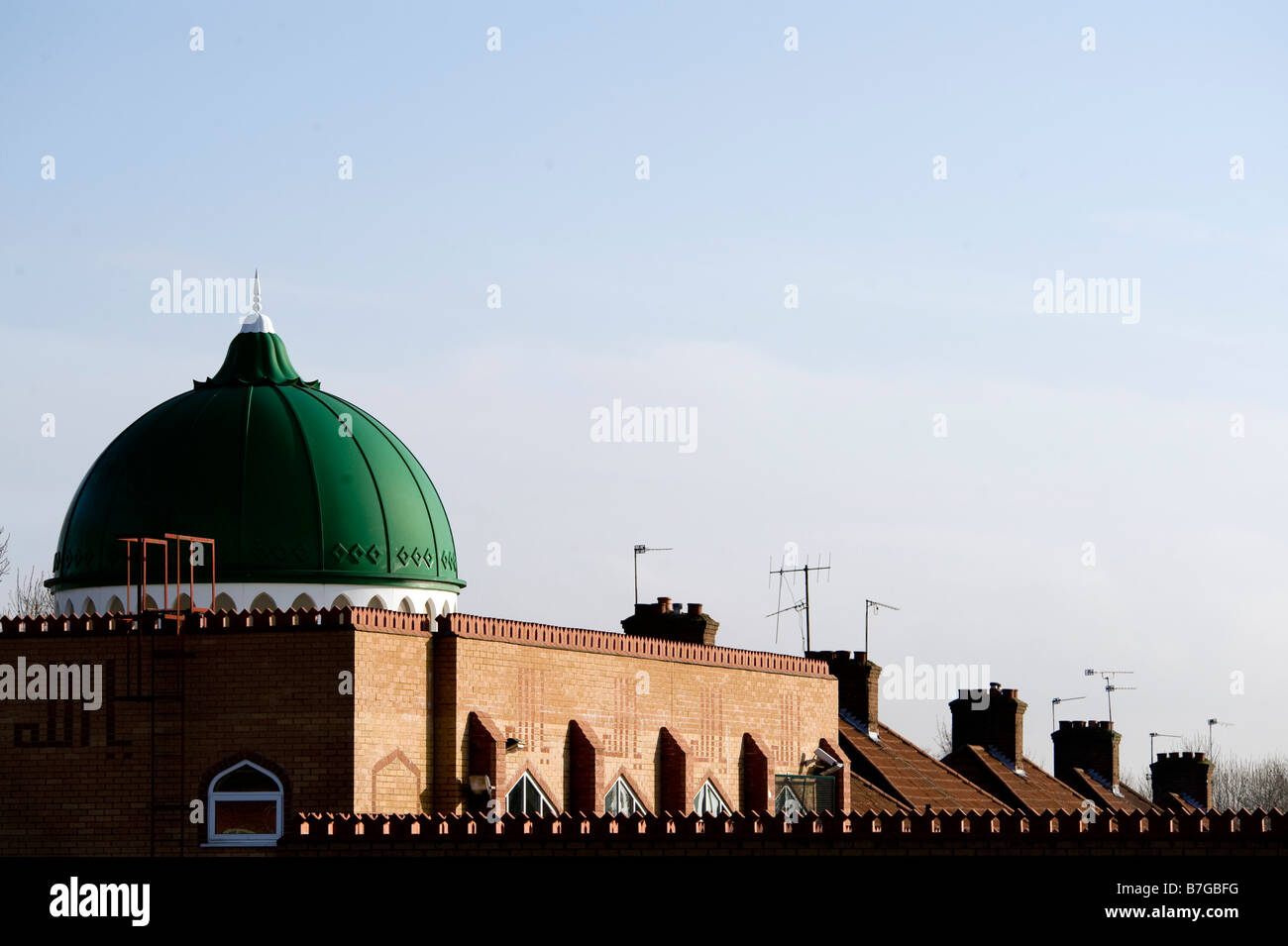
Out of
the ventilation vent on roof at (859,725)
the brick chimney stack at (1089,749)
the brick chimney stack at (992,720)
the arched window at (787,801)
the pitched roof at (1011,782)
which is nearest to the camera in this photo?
the arched window at (787,801)

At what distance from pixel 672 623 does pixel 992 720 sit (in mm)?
14578

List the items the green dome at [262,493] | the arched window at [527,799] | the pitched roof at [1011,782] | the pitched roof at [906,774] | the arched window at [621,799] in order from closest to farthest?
the arched window at [527,799] → the green dome at [262,493] → the arched window at [621,799] → the pitched roof at [906,774] → the pitched roof at [1011,782]

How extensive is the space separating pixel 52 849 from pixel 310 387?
9.33 metres

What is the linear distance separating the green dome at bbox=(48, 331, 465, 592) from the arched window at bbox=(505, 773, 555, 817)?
12.5 feet

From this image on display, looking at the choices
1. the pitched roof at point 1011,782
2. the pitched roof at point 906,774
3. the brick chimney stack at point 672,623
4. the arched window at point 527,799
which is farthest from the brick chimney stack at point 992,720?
the arched window at point 527,799

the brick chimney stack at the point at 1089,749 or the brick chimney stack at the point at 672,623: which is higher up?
the brick chimney stack at the point at 672,623

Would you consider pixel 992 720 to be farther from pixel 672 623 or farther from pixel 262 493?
pixel 262 493

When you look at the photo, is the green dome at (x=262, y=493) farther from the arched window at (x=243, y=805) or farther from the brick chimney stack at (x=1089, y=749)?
the brick chimney stack at (x=1089, y=749)

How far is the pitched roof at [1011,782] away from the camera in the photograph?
49.0m

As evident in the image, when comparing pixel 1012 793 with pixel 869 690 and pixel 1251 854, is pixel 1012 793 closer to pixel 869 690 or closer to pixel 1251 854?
pixel 869 690

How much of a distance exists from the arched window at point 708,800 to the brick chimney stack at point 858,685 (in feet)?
34.0

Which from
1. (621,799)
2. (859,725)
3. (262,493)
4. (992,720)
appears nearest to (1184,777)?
(992,720)

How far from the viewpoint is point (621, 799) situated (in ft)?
117
